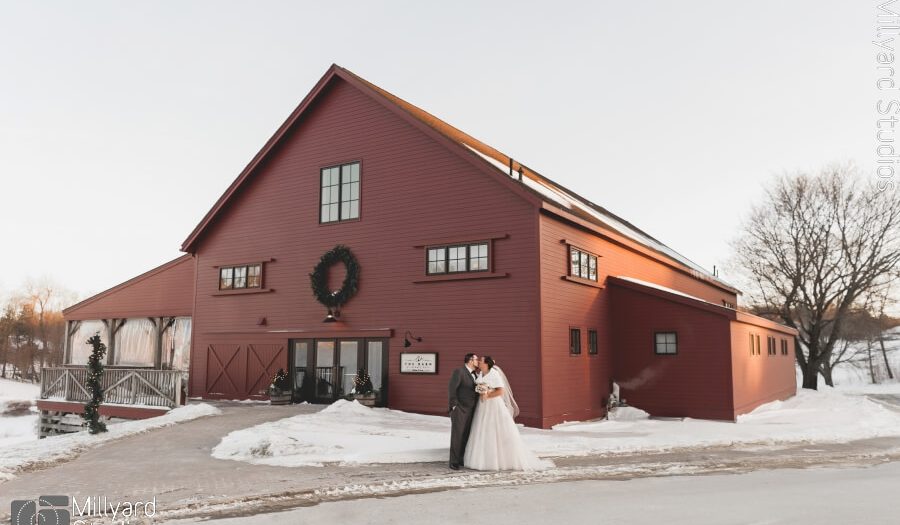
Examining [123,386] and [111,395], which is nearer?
[123,386]

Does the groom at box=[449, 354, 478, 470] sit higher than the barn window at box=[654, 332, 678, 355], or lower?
lower

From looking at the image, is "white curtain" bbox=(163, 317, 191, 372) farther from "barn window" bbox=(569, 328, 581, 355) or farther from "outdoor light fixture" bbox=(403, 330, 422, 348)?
"barn window" bbox=(569, 328, 581, 355)

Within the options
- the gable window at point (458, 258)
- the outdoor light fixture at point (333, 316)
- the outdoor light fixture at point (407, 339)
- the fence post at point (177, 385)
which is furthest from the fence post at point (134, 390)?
the gable window at point (458, 258)

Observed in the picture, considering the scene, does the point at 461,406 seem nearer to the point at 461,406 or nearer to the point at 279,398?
the point at 461,406

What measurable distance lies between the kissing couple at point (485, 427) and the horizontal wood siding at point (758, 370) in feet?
33.2

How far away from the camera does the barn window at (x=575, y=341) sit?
17.6m

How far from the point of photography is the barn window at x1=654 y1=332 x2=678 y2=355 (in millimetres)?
18859

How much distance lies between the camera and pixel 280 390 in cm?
1944

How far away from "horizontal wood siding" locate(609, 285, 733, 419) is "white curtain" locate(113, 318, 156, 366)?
1678 centimetres

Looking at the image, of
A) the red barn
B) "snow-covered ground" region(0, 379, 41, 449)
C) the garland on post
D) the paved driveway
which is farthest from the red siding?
"snow-covered ground" region(0, 379, 41, 449)

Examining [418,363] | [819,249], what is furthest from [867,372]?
[418,363]

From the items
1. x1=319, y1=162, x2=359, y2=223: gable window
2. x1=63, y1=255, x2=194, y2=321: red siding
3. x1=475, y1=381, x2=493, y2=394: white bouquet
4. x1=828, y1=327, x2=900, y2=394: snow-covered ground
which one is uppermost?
x1=319, y1=162, x2=359, y2=223: gable window

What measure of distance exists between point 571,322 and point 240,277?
10892 millimetres

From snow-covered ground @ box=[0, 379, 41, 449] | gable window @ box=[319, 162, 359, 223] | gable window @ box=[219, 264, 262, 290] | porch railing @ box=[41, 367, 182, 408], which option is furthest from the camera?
snow-covered ground @ box=[0, 379, 41, 449]
